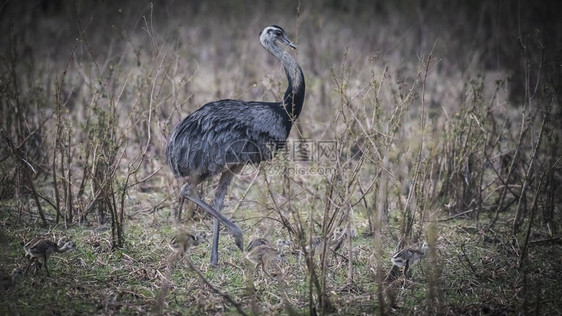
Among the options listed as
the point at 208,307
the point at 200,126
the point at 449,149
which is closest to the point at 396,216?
the point at 449,149

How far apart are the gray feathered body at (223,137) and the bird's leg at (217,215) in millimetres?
134

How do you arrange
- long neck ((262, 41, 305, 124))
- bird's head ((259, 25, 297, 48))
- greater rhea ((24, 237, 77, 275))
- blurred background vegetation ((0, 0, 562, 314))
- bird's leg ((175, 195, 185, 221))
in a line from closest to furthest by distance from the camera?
1. blurred background vegetation ((0, 0, 562, 314))
2. greater rhea ((24, 237, 77, 275))
3. long neck ((262, 41, 305, 124))
4. bird's leg ((175, 195, 185, 221))
5. bird's head ((259, 25, 297, 48))

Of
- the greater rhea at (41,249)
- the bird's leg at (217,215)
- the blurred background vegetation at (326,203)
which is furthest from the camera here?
the bird's leg at (217,215)

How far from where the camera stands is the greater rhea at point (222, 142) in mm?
5168

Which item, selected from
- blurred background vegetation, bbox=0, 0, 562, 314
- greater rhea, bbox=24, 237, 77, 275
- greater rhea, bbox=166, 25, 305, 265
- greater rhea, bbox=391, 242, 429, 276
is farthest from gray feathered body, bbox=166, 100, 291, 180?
greater rhea, bbox=391, 242, 429, 276

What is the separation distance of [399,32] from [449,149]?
6659mm

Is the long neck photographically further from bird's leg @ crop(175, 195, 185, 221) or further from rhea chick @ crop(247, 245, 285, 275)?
rhea chick @ crop(247, 245, 285, 275)

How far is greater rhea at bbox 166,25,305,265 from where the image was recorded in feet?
17.0

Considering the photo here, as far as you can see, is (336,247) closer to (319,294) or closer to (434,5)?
(319,294)

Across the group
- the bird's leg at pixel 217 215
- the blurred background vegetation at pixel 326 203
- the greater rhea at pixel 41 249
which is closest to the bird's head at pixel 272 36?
the blurred background vegetation at pixel 326 203

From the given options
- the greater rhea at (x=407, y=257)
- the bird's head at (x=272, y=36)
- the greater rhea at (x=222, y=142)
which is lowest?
the greater rhea at (x=407, y=257)

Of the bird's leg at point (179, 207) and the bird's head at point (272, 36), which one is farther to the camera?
the bird's head at point (272, 36)

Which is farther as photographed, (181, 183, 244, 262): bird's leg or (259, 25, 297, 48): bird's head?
(259, 25, 297, 48): bird's head

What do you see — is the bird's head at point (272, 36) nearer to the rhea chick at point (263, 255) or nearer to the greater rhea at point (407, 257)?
the rhea chick at point (263, 255)
